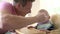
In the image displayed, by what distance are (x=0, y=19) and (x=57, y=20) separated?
1.29ft

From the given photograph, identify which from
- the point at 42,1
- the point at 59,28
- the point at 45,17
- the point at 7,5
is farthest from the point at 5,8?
the point at 42,1

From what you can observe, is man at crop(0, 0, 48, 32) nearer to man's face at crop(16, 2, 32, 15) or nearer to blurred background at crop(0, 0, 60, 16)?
man's face at crop(16, 2, 32, 15)

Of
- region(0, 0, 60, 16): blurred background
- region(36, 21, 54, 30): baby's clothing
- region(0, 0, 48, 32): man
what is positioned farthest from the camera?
region(0, 0, 60, 16): blurred background

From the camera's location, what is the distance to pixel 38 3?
1.67 m

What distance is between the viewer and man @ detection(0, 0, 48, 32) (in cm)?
84

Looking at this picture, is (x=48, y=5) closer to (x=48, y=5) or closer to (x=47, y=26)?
(x=48, y=5)

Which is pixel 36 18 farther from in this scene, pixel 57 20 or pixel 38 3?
pixel 38 3

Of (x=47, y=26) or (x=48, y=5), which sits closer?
(x=47, y=26)

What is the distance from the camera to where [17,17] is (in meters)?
0.85

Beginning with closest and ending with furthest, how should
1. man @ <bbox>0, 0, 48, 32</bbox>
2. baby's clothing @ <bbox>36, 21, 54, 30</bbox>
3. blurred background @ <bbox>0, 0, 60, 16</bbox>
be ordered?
man @ <bbox>0, 0, 48, 32</bbox> < baby's clothing @ <bbox>36, 21, 54, 30</bbox> < blurred background @ <bbox>0, 0, 60, 16</bbox>

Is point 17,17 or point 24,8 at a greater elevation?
point 24,8

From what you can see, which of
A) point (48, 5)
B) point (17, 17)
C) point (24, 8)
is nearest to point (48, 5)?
point (48, 5)

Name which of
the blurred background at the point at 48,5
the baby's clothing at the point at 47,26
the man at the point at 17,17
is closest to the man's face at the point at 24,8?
A: the man at the point at 17,17

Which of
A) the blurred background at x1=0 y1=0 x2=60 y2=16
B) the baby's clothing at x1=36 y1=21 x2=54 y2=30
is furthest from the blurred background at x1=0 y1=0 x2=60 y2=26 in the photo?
the baby's clothing at x1=36 y1=21 x2=54 y2=30
